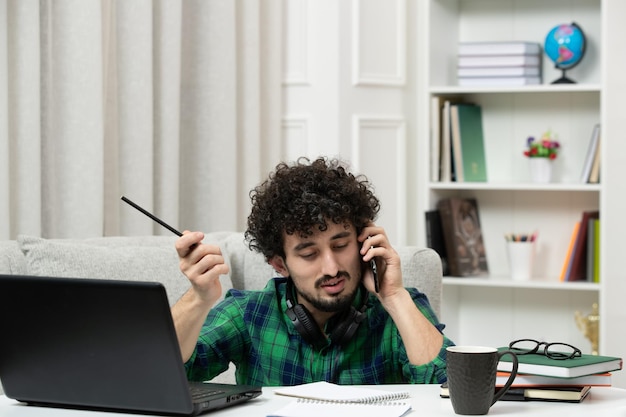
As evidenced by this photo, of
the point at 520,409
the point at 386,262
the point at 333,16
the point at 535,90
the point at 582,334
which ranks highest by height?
the point at 333,16

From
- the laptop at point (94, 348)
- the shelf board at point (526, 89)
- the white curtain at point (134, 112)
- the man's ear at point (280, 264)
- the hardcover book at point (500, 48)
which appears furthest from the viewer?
the hardcover book at point (500, 48)

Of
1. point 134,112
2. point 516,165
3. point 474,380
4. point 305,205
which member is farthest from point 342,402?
point 516,165

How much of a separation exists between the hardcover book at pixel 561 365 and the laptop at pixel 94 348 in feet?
1.32

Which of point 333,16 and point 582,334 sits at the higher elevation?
point 333,16

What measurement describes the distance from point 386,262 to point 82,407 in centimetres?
66

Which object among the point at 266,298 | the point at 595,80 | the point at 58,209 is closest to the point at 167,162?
the point at 58,209

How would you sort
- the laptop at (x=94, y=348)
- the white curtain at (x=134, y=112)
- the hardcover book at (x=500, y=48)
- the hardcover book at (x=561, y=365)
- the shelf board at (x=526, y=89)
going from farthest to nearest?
the hardcover book at (x=500, y=48) → the shelf board at (x=526, y=89) → the white curtain at (x=134, y=112) → the hardcover book at (x=561, y=365) → the laptop at (x=94, y=348)

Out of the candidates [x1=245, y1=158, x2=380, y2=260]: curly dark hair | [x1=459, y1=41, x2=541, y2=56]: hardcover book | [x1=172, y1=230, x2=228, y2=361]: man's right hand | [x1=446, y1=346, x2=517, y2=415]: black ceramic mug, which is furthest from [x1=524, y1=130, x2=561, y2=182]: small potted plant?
[x1=446, y1=346, x2=517, y2=415]: black ceramic mug

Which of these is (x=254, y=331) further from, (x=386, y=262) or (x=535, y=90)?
(x=535, y=90)

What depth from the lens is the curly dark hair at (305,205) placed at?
1.83 metres

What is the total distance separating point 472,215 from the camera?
3855 millimetres

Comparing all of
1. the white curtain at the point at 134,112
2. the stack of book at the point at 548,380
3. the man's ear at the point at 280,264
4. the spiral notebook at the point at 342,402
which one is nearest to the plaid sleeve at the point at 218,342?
the man's ear at the point at 280,264

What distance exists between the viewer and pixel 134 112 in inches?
113

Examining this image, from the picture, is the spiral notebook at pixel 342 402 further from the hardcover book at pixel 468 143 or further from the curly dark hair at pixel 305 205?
the hardcover book at pixel 468 143
